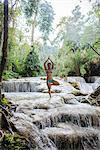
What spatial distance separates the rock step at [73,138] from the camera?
6508mm

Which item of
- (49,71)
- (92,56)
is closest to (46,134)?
(49,71)

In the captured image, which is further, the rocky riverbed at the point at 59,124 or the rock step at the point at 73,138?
the rock step at the point at 73,138

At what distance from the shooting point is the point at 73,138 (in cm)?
655

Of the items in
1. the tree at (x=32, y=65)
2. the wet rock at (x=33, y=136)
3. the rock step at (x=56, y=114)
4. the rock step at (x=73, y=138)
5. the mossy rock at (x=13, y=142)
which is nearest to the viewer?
the mossy rock at (x=13, y=142)

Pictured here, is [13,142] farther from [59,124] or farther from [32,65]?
[32,65]

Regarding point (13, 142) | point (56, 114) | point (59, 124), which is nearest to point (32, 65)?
point (56, 114)

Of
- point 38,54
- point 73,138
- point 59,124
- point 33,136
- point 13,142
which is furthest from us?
point 38,54

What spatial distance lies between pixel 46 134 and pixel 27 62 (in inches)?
560

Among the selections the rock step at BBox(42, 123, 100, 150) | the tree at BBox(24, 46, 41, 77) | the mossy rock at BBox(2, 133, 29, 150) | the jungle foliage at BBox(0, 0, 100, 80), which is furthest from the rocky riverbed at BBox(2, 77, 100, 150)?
the tree at BBox(24, 46, 41, 77)

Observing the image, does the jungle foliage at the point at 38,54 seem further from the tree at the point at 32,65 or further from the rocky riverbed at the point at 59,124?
the rocky riverbed at the point at 59,124

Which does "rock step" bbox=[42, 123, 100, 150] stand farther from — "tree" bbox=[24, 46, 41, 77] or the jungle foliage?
"tree" bbox=[24, 46, 41, 77]

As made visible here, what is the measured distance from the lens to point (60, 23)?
28516mm

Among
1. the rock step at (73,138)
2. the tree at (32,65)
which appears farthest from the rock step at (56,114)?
the tree at (32,65)

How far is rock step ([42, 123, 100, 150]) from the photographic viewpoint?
651 centimetres
